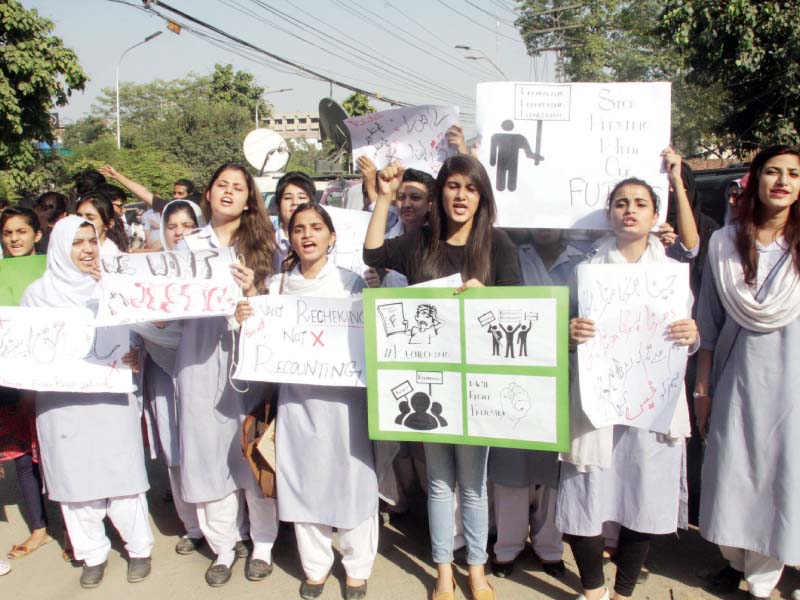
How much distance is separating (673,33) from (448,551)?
32.1ft

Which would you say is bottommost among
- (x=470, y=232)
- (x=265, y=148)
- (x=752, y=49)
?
(x=470, y=232)

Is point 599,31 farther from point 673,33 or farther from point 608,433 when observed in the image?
point 608,433

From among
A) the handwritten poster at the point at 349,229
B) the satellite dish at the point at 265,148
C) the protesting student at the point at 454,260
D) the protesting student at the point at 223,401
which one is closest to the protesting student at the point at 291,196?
the handwritten poster at the point at 349,229

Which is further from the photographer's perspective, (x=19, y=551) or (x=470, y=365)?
(x=19, y=551)

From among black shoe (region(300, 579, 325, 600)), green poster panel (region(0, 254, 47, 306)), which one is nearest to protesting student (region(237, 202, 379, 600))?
black shoe (region(300, 579, 325, 600))

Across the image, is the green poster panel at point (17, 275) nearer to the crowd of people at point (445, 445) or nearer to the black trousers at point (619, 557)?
the crowd of people at point (445, 445)

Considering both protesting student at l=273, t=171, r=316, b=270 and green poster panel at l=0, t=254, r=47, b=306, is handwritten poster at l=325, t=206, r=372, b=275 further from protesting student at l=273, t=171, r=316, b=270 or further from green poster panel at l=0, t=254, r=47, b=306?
green poster panel at l=0, t=254, r=47, b=306

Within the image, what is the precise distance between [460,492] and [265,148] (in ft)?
24.8

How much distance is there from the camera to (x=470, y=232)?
3.07m

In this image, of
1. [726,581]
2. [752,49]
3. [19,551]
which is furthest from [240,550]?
[752,49]

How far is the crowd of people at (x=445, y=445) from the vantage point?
9.52ft

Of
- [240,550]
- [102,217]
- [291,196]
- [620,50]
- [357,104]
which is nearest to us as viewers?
[240,550]

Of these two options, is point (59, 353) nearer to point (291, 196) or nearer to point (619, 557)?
point (291, 196)

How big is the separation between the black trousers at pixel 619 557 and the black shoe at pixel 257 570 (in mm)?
1501
